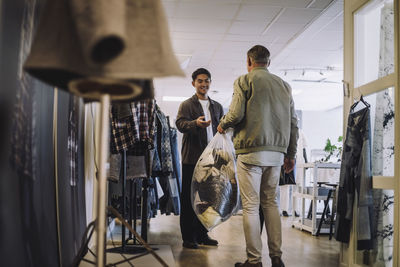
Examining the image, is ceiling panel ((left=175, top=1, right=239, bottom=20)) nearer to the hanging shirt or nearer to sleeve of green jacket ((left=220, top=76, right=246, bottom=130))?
the hanging shirt

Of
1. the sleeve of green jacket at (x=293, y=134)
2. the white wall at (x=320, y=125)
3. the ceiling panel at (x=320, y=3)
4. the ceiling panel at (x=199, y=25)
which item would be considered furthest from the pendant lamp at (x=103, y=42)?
the white wall at (x=320, y=125)

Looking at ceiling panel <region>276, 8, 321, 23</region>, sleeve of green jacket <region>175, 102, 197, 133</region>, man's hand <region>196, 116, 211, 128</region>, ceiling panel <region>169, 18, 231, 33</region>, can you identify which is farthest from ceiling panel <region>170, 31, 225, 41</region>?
man's hand <region>196, 116, 211, 128</region>

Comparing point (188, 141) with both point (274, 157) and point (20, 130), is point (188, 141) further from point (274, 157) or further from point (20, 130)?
point (20, 130)

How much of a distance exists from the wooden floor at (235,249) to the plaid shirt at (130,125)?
0.81 m

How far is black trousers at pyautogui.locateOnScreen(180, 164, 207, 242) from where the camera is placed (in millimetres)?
3346

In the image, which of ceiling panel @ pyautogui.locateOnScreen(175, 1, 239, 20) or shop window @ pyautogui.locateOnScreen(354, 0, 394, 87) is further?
Result: ceiling panel @ pyautogui.locateOnScreen(175, 1, 239, 20)

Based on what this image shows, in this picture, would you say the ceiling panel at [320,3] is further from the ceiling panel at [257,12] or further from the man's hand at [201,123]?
the man's hand at [201,123]

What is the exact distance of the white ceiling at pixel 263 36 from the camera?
4.68 meters

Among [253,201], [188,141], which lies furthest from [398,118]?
[188,141]

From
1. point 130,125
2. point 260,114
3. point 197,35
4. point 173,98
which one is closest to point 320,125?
point 173,98

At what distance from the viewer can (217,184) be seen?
2854 millimetres

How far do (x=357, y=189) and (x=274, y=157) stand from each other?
55 cm

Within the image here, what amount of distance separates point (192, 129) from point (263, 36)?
110 inches

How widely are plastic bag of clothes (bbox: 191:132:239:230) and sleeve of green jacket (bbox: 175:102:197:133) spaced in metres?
0.42
